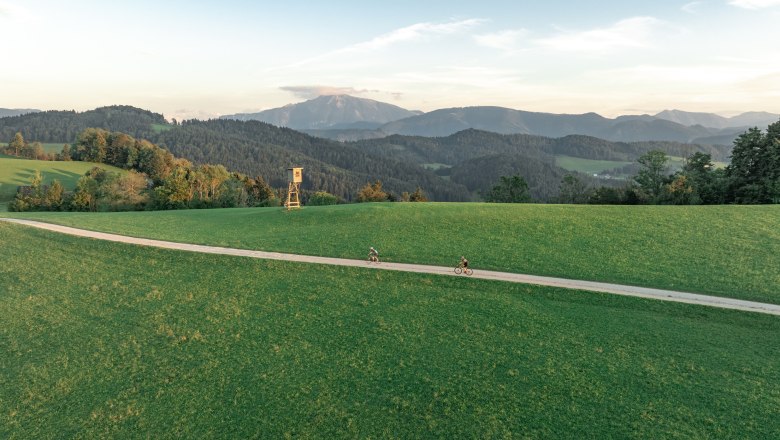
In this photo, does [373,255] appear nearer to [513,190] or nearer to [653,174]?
[653,174]

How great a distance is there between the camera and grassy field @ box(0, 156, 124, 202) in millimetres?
111537

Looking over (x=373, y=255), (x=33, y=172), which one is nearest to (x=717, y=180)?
(x=373, y=255)

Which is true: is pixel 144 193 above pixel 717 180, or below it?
below

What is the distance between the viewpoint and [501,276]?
102 ft

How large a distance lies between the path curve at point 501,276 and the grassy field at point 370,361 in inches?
53.9

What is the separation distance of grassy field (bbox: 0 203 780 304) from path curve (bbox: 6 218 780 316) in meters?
1.24

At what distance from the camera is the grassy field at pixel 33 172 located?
112 m

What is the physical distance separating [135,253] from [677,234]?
52796 millimetres

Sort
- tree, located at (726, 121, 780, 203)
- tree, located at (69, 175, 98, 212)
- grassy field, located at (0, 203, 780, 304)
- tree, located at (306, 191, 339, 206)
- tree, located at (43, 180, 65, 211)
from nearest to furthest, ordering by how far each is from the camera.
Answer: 1. grassy field, located at (0, 203, 780, 304)
2. tree, located at (726, 121, 780, 203)
3. tree, located at (69, 175, 98, 212)
4. tree, located at (43, 180, 65, 211)
5. tree, located at (306, 191, 339, 206)

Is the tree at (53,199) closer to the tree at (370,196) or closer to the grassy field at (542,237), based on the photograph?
the grassy field at (542,237)

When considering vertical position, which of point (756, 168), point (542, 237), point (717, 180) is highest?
point (756, 168)

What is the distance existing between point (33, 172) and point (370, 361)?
14892 cm

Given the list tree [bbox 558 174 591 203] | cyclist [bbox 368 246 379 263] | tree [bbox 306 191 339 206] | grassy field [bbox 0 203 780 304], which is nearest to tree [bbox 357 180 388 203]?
tree [bbox 306 191 339 206]

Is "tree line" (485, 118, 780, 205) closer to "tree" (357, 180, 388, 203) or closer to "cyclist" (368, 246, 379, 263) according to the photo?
"tree" (357, 180, 388, 203)
